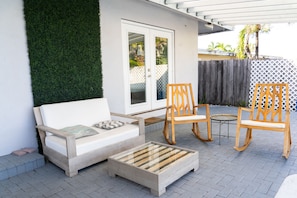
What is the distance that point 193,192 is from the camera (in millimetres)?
2336

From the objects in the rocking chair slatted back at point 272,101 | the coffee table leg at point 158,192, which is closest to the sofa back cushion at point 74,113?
the coffee table leg at point 158,192

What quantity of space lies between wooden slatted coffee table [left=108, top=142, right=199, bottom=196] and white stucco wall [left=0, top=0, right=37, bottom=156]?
1609 millimetres

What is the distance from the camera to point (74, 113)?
3510 millimetres

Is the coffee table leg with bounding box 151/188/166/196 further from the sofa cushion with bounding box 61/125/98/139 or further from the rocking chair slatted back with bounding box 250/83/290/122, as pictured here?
the rocking chair slatted back with bounding box 250/83/290/122

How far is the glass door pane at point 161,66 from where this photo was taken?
5772 mm

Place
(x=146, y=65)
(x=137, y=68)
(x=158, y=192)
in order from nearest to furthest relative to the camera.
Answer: (x=158, y=192)
(x=137, y=68)
(x=146, y=65)

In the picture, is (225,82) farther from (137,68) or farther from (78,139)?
(78,139)

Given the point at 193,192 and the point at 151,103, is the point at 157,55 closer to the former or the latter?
the point at 151,103

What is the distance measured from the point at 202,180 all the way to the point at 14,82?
2.90m

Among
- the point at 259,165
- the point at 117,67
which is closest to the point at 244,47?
the point at 117,67

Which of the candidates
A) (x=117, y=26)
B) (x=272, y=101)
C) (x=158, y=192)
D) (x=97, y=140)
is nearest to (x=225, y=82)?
(x=272, y=101)

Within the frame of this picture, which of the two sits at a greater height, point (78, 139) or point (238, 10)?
point (238, 10)

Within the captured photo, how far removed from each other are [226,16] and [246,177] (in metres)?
4.29

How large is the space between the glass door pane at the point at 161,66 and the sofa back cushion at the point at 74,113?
222 cm
